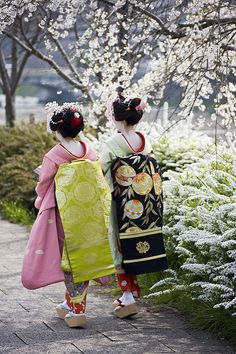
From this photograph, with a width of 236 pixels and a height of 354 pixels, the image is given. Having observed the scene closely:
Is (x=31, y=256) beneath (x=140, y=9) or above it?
beneath

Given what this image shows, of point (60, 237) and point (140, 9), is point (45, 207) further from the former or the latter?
point (140, 9)

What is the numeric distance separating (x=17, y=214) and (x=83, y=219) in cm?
471

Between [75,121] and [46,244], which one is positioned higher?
[75,121]

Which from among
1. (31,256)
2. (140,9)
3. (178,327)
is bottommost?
(178,327)

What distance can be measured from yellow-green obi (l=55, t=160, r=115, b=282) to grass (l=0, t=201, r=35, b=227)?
164 inches

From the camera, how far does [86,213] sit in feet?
18.7

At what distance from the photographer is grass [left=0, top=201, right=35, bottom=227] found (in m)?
10.1

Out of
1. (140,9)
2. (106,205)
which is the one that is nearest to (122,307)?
(106,205)

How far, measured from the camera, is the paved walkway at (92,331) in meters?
5.14

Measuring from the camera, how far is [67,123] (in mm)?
5727

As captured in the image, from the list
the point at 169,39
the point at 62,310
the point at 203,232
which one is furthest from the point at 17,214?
the point at 203,232

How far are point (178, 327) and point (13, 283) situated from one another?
1.85m

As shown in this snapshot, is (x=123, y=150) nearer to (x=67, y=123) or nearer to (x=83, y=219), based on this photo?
(x=67, y=123)

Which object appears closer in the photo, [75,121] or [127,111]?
[75,121]
